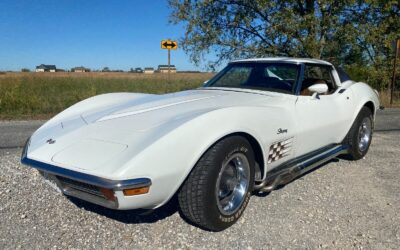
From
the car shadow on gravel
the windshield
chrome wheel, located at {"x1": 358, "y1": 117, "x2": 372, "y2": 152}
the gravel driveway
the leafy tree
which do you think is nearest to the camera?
the gravel driveway

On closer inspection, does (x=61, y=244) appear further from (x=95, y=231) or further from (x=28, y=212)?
(x=28, y=212)

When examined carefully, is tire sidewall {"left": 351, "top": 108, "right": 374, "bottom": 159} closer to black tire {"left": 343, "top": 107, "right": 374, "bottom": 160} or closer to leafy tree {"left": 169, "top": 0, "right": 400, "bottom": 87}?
black tire {"left": 343, "top": 107, "right": 374, "bottom": 160}

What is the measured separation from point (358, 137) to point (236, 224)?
259 centimetres

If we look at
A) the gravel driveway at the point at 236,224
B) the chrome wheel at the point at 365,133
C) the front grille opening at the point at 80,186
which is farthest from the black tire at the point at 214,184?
the chrome wheel at the point at 365,133

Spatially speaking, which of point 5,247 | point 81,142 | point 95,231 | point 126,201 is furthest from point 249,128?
point 5,247

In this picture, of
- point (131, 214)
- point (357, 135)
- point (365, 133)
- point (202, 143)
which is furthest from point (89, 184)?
point (365, 133)

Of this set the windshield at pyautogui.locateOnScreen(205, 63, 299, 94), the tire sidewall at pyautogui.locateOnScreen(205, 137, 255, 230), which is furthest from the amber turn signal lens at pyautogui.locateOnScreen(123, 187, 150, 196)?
the windshield at pyautogui.locateOnScreen(205, 63, 299, 94)

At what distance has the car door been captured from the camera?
334cm

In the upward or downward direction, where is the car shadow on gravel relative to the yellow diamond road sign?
downward

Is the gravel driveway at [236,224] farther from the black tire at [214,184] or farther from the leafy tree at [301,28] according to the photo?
the leafy tree at [301,28]

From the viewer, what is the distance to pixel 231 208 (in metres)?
2.69

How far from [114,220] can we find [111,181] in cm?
92

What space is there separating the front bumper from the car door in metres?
1.89

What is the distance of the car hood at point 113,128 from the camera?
218cm
